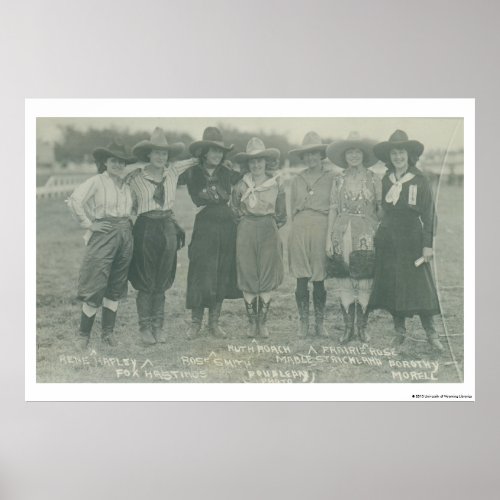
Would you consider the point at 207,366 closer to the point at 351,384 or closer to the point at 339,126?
the point at 351,384

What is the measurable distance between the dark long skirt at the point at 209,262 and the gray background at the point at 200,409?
0.40 meters

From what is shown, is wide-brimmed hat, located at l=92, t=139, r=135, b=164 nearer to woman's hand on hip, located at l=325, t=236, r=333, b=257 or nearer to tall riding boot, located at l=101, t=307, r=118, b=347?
tall riding boot, located at l=101, t=307, r=118, b=347

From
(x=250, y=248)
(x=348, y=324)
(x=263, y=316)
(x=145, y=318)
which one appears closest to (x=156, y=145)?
(x=250, y=248)

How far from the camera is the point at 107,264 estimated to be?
93.4 inches

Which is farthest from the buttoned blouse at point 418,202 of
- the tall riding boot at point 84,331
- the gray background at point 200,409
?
the tall riding boot at point 84,331

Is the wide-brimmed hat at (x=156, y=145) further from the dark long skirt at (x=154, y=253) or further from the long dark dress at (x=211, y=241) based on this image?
the dark long skirt at (x=154, y=253)

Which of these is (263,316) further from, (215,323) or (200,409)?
(200,409)

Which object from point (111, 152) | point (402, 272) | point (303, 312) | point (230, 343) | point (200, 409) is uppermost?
point (111, 152)

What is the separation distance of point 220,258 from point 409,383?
0.83 metres

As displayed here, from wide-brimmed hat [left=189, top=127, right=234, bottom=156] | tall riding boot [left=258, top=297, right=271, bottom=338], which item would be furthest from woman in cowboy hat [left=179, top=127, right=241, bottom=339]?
tall riding boot [left=258, top=297, right=271, bottom=338]

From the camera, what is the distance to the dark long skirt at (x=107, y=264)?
237 cm

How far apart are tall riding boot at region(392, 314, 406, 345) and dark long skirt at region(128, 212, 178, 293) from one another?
83 cm

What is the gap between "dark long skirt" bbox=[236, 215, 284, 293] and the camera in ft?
7.83

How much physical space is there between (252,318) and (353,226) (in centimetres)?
50
